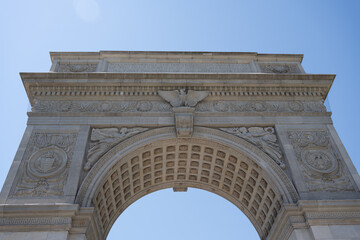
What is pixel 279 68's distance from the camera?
1817cm

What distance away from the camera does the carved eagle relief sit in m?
15.4

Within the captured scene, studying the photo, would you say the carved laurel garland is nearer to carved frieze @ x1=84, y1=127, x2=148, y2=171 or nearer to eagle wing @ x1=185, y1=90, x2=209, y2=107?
eagle wing @ x1=185, y1=90, x2=209, y2=107

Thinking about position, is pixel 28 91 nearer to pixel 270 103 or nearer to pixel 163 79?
pixel 163 79

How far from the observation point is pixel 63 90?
1575 cm

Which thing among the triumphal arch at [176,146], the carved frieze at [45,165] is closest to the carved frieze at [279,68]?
the triumphal arch at [176,146]

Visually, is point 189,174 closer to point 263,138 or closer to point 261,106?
point 263,138

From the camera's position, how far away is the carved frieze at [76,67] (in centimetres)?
1746

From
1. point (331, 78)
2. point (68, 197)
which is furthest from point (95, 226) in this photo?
point (331, 78)

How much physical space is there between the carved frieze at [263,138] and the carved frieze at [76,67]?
336 inches

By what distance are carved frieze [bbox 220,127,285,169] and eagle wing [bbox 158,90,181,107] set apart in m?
2.73

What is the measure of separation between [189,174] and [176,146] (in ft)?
9.20

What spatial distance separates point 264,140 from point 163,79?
6.05 m

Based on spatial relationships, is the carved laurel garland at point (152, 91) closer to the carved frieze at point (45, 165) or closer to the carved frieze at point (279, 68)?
the carved frieze at point (279, 68)

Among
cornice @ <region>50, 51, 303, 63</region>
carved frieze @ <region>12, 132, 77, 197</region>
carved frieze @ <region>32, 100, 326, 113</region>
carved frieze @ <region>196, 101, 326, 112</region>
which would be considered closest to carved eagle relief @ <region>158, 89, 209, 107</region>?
carved frieze @ <region>32, 100, 326, 113</region>
